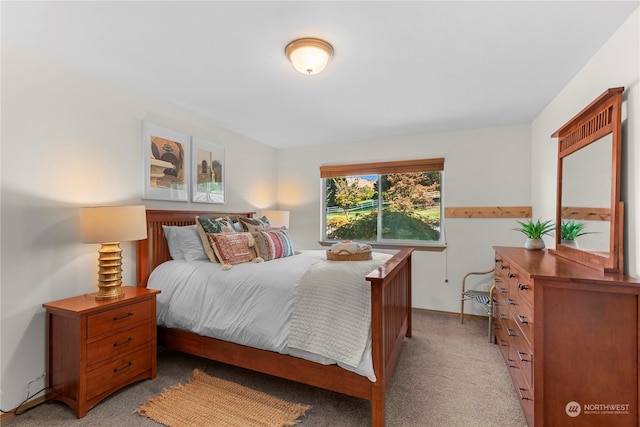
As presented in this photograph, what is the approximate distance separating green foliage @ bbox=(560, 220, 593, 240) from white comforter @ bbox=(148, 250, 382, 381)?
65.6 inches

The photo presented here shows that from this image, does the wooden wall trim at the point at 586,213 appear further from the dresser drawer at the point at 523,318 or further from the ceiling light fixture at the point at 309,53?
the ceiling light fixture at the point at 309,53

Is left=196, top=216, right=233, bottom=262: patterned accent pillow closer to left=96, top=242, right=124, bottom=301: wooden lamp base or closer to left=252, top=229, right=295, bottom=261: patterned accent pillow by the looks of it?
left=252, top=229, right=295, bottom=261: patterned accent pillow

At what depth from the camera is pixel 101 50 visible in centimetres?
197

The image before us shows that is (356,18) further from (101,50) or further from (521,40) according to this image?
(101,50)

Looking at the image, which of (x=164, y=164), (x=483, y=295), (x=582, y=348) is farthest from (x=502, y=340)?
(x=164, y=164)

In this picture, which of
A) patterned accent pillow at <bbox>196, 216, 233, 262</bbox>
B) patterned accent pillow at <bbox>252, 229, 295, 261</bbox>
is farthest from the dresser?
patterned accent pillow at <bbox>196, 216, 233, 262</bbox>

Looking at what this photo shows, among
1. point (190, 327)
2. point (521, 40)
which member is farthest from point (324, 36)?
point (190, 327)

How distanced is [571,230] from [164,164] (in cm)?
346

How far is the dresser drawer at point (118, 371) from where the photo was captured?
187 cm

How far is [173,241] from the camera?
2740 mm

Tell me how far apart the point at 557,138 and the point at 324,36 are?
225 cm

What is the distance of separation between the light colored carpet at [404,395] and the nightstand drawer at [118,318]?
1.59 ft

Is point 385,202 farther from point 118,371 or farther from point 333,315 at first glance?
point 118,371

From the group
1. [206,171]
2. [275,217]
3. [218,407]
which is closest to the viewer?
[218,407]
